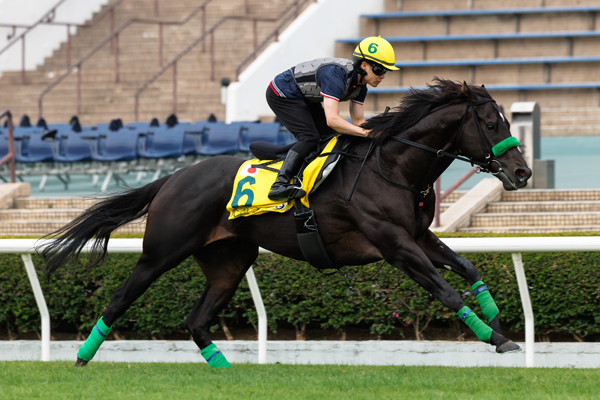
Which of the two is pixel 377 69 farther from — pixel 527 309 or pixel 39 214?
pixel 39 214

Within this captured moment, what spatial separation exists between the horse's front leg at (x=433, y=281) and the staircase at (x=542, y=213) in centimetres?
408

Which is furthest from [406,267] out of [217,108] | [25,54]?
[25,54]

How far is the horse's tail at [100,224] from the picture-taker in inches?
199

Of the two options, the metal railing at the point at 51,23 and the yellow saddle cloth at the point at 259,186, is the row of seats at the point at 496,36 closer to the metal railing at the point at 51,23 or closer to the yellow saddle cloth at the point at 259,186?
the metal railing at the point at 51,23

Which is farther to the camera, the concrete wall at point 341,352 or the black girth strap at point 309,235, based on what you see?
the concrete wall at point 341,352

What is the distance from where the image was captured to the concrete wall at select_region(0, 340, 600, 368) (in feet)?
16.5

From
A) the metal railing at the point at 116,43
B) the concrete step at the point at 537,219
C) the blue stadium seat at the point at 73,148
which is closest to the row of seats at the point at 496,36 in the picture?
the metal railing at the point at 116,43

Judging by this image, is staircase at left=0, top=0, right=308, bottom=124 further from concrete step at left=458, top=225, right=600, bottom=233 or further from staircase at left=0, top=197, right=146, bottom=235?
concrete step at left=458, top=225, right=600, bottom=233

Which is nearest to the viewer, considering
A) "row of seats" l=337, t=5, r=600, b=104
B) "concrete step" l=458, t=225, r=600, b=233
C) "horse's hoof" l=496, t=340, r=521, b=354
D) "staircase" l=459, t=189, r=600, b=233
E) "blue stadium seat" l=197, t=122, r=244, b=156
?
"horse's hoof" l=496, t=340, r=521, b=354

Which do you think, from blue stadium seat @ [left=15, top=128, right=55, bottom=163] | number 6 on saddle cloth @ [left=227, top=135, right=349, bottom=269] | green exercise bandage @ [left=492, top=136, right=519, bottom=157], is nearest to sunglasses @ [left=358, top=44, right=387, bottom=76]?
number 6 on saddle cloth @ [left=227, top=135, right=349, bottom=269]

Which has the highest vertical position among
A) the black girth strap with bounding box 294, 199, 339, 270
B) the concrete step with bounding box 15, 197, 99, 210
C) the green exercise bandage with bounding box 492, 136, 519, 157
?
the green exercise bandage with bounding box 492, 136, 519, 157

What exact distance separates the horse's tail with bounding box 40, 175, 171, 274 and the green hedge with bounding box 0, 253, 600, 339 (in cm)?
23

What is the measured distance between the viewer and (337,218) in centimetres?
442

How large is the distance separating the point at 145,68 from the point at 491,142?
15788 millimetres
